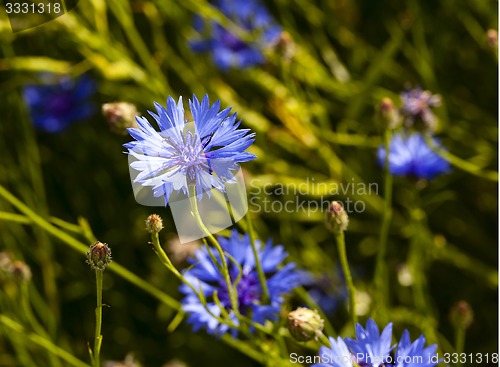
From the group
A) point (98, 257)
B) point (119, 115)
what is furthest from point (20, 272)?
point (98, 257)

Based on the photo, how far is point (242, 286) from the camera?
3.19ft

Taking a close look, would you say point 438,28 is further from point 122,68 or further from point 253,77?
point 122,68

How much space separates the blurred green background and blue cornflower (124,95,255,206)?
60 centimetres

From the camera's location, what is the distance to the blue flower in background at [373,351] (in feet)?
2.28

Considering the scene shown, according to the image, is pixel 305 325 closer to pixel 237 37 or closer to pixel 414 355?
pixel 414 355

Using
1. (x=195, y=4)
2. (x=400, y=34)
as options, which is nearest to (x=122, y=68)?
(x=195, y=4)

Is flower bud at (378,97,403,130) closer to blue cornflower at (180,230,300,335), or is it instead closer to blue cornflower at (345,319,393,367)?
blue cornflower at (180,230,300,335)

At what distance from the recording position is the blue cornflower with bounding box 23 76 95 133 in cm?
A: 159

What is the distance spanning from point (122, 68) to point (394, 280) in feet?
2.35

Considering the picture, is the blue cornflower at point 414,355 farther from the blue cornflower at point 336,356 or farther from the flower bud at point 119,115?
the flower bud at point 119,115

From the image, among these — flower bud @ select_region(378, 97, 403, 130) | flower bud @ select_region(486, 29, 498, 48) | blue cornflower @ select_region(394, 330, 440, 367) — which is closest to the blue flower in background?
blue cornflower @ select_region(394, 330, 440, 367)

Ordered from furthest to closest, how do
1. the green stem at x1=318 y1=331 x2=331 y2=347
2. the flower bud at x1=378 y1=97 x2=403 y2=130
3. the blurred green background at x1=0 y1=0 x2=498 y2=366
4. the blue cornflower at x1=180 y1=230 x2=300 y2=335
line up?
the blurred green background at x1=0 y1=0 x2=498 y2=366 → the flower bud at x1=378 y1=97 x2=403 y2=130 → the blue cornflower at x1=180 y1=230 x2=300 y2=335 → the green stem at x1=318 y1=331 x2=331 y2=347

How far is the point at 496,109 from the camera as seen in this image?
153 cm

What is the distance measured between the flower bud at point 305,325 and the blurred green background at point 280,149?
527 mm
